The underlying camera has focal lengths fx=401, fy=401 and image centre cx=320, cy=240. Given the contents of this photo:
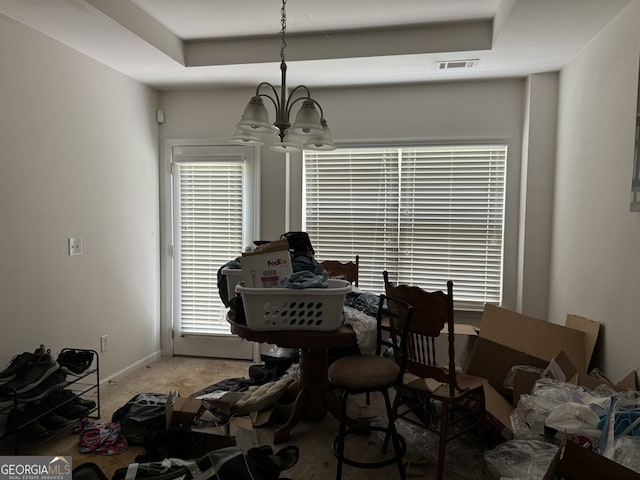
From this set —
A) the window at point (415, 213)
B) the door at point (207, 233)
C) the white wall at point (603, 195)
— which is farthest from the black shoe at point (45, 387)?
the white wall at point (603, 195)

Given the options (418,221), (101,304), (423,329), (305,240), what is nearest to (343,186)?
(418,221)

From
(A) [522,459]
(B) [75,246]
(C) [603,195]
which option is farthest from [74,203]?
(C) [603,195]

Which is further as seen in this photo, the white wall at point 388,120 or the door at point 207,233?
the door at point 207,233

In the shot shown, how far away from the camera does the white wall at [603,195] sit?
6.45ft

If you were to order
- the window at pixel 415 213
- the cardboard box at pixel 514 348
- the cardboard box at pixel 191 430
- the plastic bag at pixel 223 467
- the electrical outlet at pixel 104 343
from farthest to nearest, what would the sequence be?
the window at pixel 415 213
the electrical outlet at pixel 104 343
the cardboard box at pixel 514 348
the cardboard box at pixel 191 430
the plastic bag at pixel 223 467

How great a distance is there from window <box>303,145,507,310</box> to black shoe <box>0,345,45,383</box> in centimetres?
219

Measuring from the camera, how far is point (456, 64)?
2.89m

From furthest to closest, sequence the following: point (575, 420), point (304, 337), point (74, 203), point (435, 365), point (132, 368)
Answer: point (132, 368), point (74, 203), point (435, 365), point (304, 337), point (575, 420)

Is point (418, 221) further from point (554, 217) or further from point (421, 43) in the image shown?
point (421, 43)

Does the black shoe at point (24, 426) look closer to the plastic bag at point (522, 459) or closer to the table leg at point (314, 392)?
the table leg at point (314, 392)

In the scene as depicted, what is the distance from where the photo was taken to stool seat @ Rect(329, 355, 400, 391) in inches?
71.8

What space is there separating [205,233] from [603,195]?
3011 millimetres

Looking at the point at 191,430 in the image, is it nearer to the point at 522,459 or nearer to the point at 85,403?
the point at 85,403

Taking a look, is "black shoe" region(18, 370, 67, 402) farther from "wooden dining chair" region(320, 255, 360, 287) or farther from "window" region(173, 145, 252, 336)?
"wooden dining chair" region(320, 255, 360, 287)
